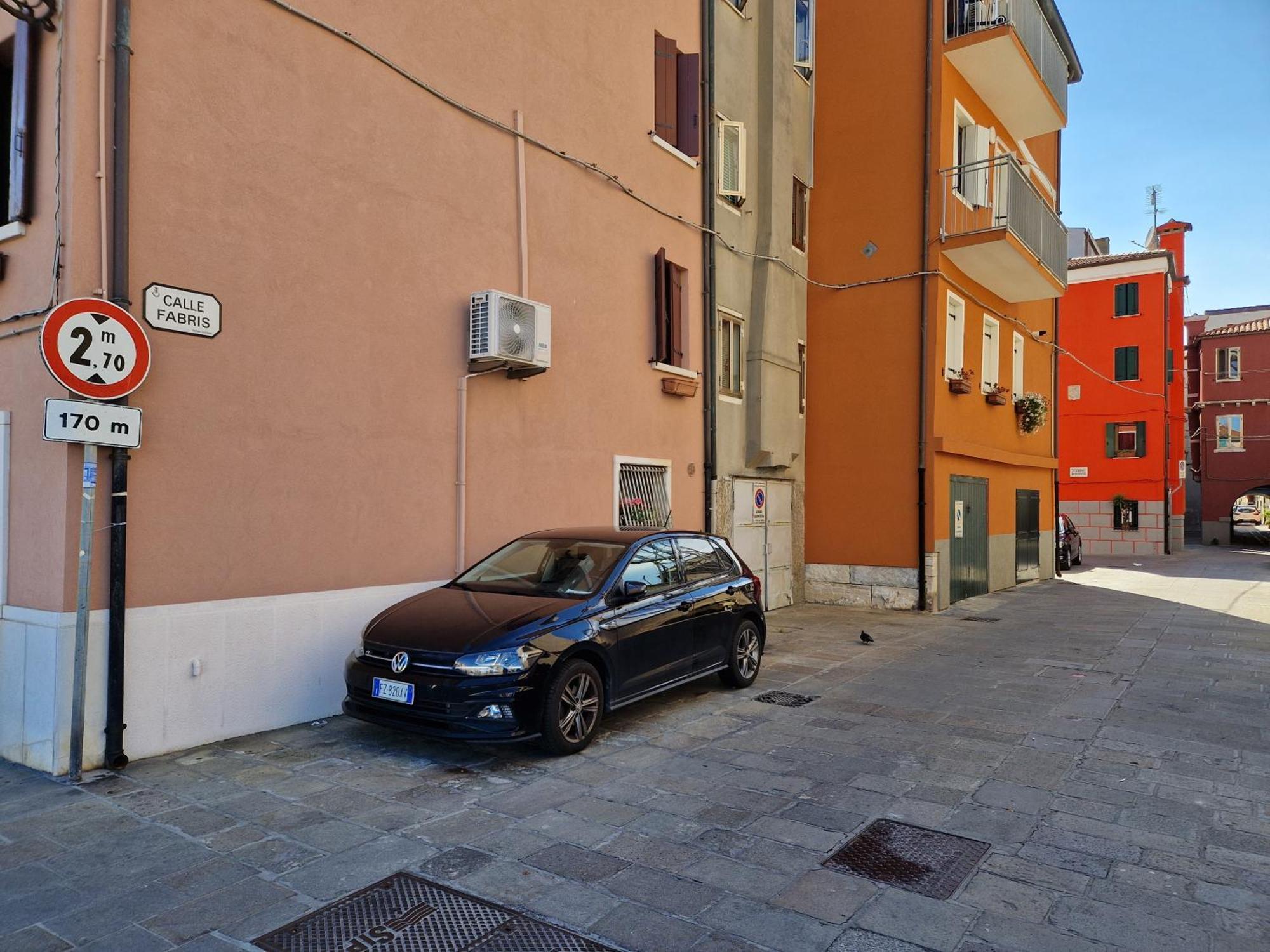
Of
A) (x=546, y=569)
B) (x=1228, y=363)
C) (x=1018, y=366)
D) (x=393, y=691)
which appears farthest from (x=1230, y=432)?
(x=393, y=691)

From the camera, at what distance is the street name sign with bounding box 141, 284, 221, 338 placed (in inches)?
225

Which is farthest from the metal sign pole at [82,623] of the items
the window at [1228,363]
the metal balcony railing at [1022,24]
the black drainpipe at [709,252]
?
the window at [1228,363]

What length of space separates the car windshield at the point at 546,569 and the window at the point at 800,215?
920cm

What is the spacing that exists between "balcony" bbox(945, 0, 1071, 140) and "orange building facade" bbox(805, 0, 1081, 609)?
0.04m

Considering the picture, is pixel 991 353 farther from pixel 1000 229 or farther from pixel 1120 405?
pixel 1120 405

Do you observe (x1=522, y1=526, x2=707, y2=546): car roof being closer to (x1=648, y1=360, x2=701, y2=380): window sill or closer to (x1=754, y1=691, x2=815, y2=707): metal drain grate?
(x1=754, y1=691, x2=815, y2=707): metal drain grate

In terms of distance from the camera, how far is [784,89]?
44.8 ft

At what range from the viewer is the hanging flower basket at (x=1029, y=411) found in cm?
1777

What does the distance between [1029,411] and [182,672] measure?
16639mm

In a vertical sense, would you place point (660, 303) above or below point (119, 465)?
above

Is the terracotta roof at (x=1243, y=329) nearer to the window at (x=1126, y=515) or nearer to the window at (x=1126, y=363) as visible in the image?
the window at (x=1126, y=363)

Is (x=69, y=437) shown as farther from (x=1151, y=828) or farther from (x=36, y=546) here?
(x=1151, y=828)

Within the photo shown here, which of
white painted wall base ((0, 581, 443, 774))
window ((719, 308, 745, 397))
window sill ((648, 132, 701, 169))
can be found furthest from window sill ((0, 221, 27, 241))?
window ((719, 308, 745, 397))

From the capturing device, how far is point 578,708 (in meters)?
5.91
